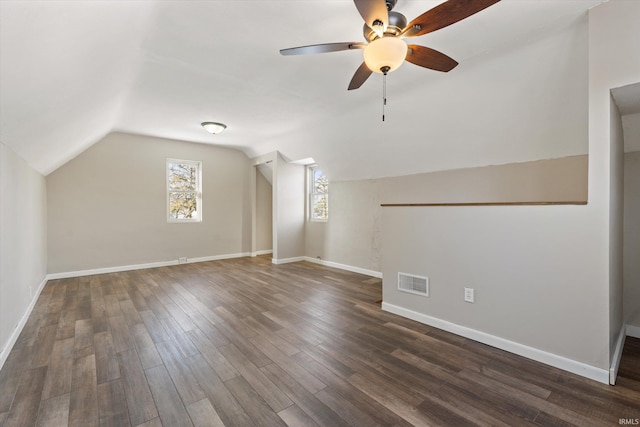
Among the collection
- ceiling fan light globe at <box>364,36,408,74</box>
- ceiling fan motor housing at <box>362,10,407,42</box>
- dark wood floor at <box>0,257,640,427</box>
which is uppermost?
ceiling fan motor housing at <box>362,10,407,42</box>

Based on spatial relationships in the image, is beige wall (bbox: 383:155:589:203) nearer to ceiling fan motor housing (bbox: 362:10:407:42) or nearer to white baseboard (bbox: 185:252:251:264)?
ceiling fan motor housing (bbox: 362:10:407:42)

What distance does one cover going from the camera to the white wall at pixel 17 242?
7.73ft

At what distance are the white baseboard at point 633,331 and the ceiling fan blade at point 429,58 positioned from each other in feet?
9.96

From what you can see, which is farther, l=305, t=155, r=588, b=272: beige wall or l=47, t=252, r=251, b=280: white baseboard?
l=47, t=252, r=251, b=280: white baseboard

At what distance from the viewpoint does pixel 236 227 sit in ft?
22.6

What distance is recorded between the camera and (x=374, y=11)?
1.63m

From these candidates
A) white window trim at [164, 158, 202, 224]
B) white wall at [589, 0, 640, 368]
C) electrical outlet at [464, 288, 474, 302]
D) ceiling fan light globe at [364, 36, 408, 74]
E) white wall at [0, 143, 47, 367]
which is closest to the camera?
ceiling fan light globe at [364, 36, 408, 74]

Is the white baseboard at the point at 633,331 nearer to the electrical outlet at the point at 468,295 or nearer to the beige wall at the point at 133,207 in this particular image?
the electrical outlet at the point at 468,295

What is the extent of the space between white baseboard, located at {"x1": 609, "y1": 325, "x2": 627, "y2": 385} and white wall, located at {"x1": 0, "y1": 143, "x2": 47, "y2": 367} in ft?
14.6

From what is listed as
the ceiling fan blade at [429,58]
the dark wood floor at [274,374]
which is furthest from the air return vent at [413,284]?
the ceiling fan blade at [429,58]

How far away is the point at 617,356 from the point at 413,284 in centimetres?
160

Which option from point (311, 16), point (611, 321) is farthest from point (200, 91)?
point (611, 321)

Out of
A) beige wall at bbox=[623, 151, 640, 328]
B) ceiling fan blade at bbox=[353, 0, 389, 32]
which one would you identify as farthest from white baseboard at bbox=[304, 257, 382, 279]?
ceiling fan blade at bbox=[353, 0, 389, 32]

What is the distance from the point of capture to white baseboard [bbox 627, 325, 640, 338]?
2.65 metres
